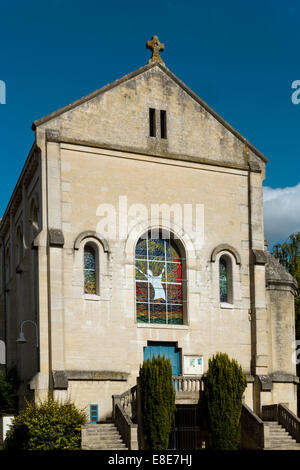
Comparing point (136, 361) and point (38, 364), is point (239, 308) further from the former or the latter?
point (38, 364)

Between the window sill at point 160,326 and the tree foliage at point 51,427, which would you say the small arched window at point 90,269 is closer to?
the window sill at point 160,326

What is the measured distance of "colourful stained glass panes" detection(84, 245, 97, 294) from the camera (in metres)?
30.5

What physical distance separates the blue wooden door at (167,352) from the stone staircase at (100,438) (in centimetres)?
459

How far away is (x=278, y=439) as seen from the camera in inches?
1131

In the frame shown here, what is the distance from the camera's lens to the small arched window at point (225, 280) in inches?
1291

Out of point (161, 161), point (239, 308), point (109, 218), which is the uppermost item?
point (161, 161)

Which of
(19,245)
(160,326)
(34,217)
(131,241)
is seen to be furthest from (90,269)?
(19,245)

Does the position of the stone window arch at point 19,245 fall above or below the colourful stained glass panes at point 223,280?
above

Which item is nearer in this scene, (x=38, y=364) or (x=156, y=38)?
(x=38, y=364)

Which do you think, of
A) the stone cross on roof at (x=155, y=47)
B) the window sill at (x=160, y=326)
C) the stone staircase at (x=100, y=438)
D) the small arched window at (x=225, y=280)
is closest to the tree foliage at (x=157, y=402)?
the stone staircase at (x=100, y=438)

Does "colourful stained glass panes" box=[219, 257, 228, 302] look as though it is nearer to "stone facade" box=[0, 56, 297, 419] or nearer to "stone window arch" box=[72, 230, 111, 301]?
"stone facade" box=[0, 56, 297, 419]
